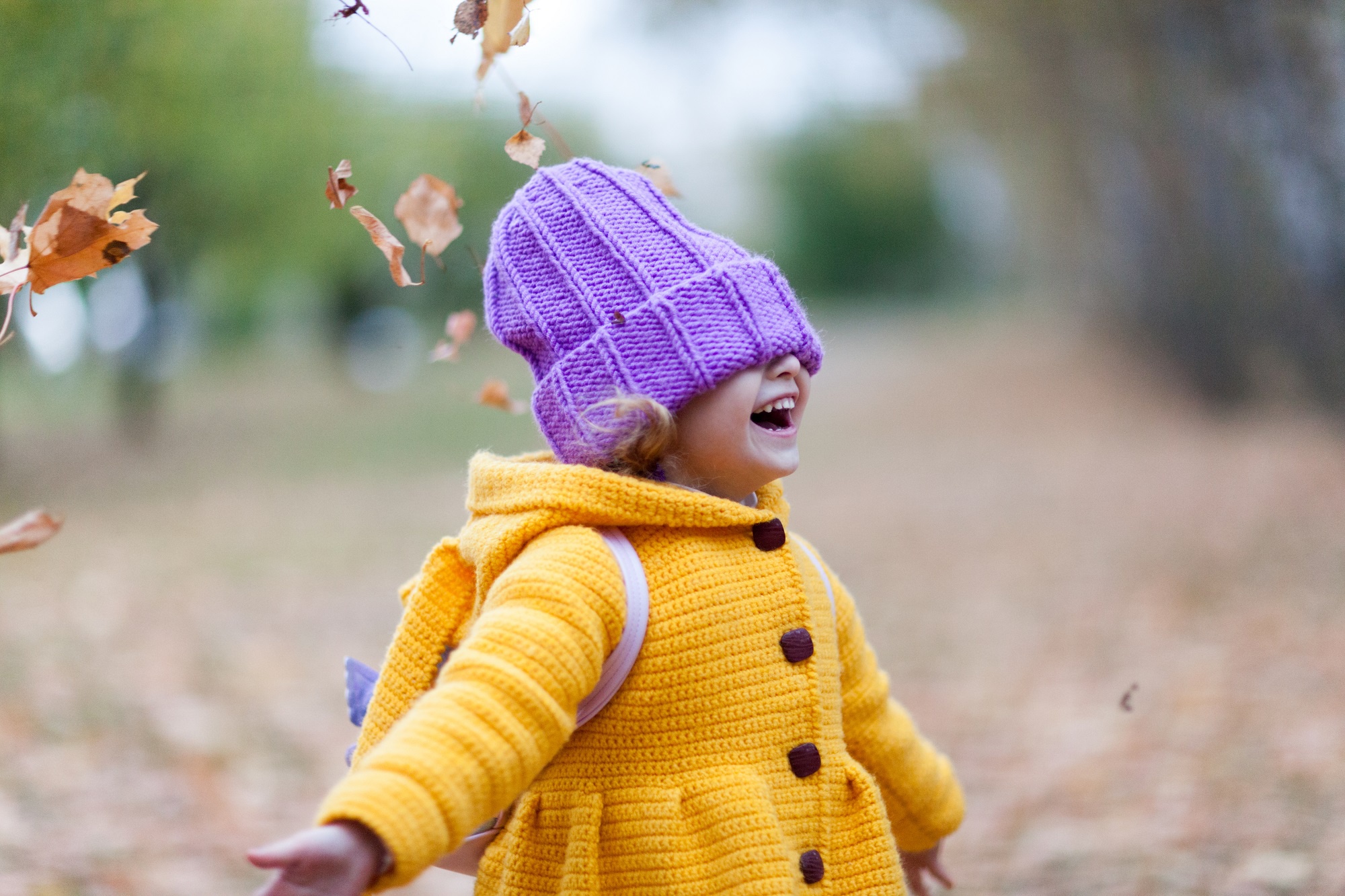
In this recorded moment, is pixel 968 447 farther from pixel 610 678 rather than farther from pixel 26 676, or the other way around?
pixel 610 678

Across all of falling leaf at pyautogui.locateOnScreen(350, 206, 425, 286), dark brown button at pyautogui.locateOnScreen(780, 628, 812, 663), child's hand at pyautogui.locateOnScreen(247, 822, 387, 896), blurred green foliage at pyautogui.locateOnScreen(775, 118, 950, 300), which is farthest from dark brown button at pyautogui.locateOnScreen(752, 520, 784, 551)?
blurred green foliage at pyautogui.locateOnScreen(775, 118, 950, 300)

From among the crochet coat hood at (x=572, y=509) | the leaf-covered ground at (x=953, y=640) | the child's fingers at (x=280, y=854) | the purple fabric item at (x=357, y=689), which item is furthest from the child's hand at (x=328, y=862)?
the leaf-covered ground at (x=953, y=640)

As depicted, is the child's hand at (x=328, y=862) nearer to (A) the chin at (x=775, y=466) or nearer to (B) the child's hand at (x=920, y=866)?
(A) the chin at (x=775, y=466)

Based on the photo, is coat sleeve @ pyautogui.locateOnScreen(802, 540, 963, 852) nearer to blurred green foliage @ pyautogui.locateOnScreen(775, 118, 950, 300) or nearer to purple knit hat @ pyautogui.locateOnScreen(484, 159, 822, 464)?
purple knit hat @ pyautogui.locateOnScreen(484, 159, 822, 464)

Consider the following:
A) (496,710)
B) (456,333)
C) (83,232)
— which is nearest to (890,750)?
(496,710)

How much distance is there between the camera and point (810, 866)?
182 cm

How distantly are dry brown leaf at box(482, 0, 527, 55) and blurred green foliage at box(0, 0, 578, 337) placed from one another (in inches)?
118

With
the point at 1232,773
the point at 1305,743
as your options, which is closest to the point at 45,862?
the point at 1232,773

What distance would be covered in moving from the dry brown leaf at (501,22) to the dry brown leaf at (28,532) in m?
0.95

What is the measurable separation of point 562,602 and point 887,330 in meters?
32.3

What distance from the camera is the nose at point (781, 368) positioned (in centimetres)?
190

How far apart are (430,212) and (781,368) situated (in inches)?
26.5

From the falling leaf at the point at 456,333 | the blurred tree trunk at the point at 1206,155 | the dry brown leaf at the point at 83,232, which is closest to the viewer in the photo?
the dry brown leaf at the point at 83,232

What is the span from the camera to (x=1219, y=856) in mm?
3477
